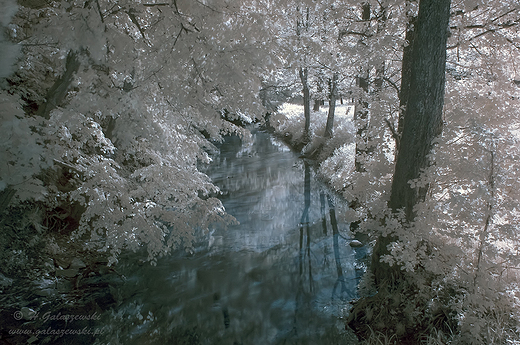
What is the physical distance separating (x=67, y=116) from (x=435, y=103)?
495 centimetres

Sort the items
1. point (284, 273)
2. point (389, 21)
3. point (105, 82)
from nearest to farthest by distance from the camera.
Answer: point (105, 82)
point (389, 21)
point (284, 273)

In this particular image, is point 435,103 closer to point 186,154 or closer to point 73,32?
point 73,32

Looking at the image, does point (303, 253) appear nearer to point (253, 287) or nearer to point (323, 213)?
point (253, 287)

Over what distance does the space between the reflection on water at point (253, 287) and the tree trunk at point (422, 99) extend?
2.59 meters

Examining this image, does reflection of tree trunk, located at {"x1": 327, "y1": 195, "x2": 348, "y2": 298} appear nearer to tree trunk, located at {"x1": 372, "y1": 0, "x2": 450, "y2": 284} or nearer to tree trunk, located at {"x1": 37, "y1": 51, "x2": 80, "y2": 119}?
tree trunk, located at {"x1": 372, "y1": 0, "x2": 450, "y2": 284}

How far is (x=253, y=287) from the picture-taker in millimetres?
7320

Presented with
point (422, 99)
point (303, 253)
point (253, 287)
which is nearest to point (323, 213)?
point (303, 253)

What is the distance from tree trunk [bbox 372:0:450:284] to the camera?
4832mm

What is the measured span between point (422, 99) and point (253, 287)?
16.1ft

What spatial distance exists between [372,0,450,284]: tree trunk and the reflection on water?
259 cm

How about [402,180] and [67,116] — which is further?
[402,180]

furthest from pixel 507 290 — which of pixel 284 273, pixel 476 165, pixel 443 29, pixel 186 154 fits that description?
pixel 186 154

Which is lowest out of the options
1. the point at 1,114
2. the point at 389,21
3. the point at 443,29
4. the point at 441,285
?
the point at 441,285

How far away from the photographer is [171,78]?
4457mm
